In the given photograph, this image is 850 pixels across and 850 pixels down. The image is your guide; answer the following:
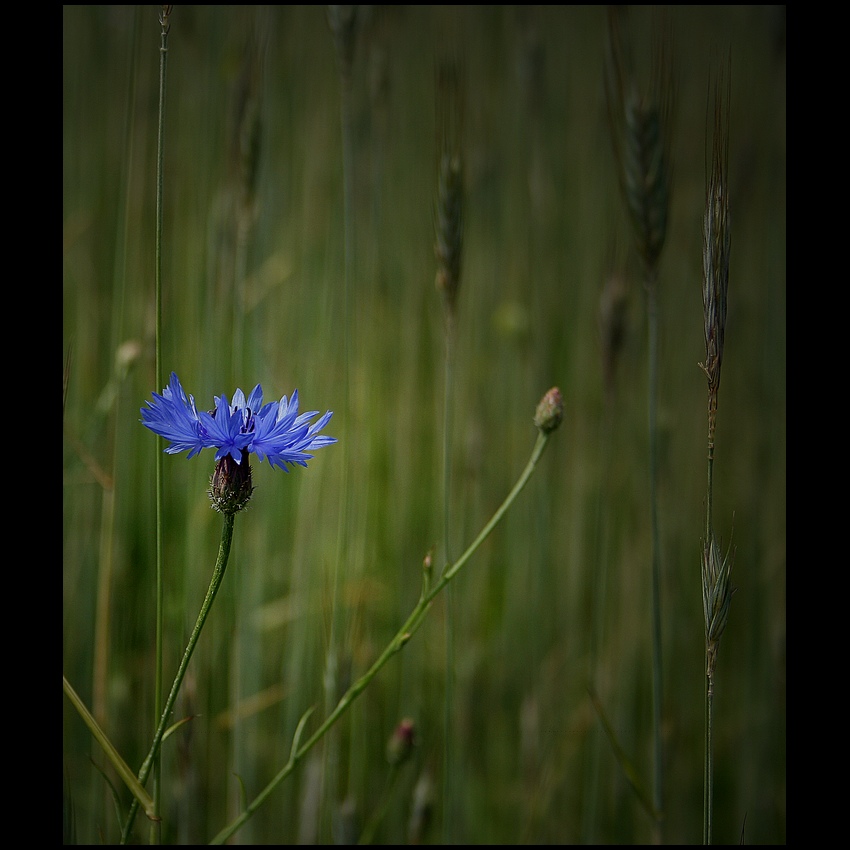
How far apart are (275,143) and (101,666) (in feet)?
3.38

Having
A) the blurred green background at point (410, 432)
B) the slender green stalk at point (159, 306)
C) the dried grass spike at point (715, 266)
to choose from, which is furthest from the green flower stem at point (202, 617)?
the dried grass spike at point (715, 266)

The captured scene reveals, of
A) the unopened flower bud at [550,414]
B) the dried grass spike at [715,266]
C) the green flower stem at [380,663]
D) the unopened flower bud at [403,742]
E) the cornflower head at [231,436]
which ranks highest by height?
the dried grass spike at [715,266]

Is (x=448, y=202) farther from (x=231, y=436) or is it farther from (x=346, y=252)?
(x=231, y=436)

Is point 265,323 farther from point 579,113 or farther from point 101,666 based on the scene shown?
point 579,113

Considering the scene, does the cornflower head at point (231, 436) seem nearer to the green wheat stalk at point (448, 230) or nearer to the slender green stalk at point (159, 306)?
the slender green stalk at point (159, 306)

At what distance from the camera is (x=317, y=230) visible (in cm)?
146

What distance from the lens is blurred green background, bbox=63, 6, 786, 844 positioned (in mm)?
991

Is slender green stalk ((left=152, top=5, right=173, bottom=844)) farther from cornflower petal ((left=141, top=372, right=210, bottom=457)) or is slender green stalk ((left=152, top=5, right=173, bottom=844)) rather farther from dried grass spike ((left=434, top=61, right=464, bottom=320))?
dried grass spike ((left=434, top=61, right=464, bottom=320))

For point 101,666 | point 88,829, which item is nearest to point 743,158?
point 101,666

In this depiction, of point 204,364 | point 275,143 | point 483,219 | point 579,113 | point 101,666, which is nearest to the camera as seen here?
point 101,666

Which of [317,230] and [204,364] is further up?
[317,230]

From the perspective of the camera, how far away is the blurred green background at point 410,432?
3.25 ft

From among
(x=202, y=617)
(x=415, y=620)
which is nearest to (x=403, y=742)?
(x=415, y=620)

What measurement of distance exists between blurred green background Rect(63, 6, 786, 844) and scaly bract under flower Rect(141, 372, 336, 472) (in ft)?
0.73
